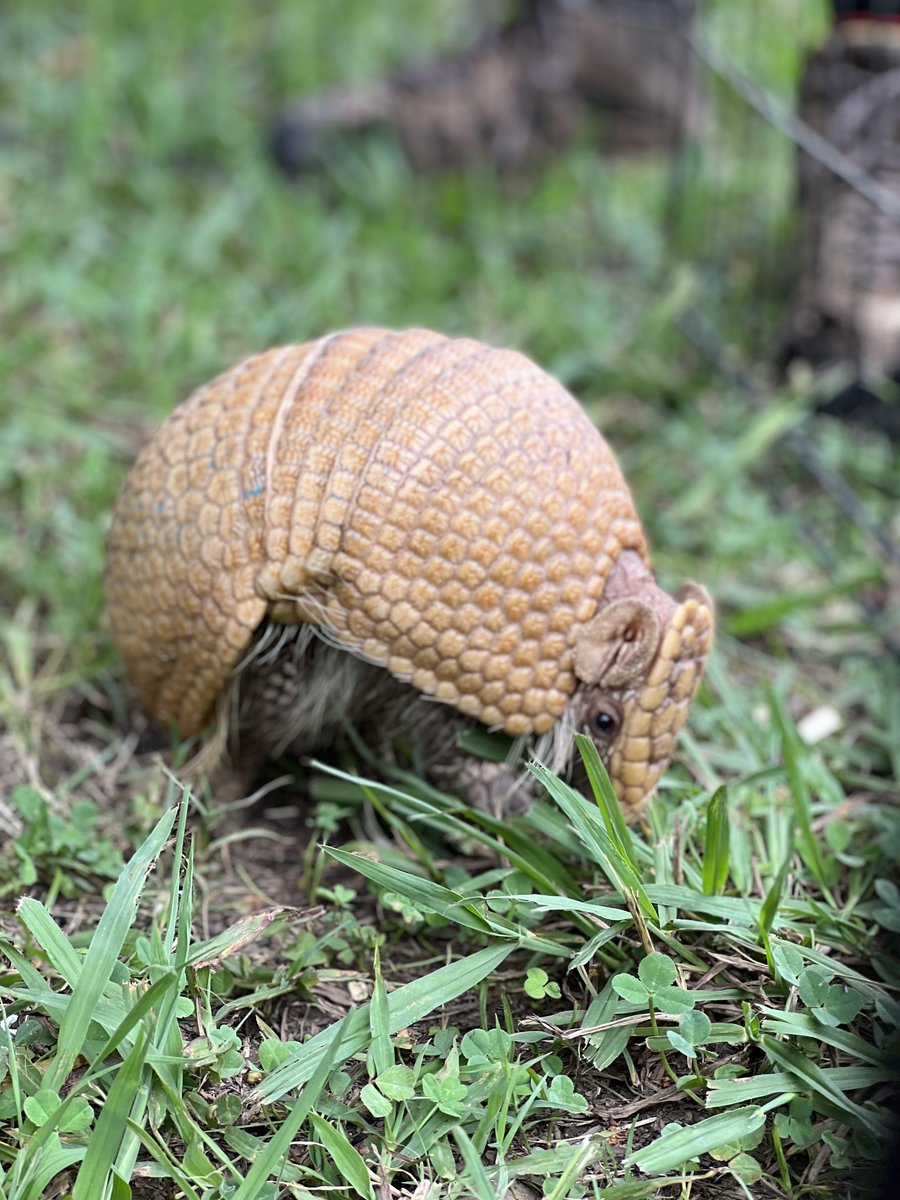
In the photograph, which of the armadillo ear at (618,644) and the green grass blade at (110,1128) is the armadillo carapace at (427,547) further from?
the green grass blade at (110,1128)

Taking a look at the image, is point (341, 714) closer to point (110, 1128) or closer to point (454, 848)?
point (454, 848)

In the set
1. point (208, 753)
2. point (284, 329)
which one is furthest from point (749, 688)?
point (284, 329)

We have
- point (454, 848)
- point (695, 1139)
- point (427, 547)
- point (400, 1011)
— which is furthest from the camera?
point (454, 848)

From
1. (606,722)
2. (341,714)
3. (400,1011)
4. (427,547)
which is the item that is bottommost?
(400,1011)

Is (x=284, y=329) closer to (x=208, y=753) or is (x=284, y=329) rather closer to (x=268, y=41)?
(x=208, y=753)

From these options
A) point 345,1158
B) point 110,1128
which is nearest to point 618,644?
point 345,1158

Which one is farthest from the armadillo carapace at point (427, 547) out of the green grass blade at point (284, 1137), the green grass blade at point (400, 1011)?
the green grass blade at point (284, 1137)
